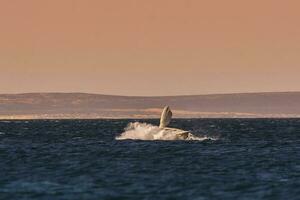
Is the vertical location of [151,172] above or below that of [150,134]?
below

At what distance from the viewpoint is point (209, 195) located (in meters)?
56.1

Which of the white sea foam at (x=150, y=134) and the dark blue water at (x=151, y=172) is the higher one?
the white sea foam at (x=150, y=134)

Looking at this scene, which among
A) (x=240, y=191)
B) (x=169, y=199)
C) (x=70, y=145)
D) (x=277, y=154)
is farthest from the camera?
(x=70, y=145)

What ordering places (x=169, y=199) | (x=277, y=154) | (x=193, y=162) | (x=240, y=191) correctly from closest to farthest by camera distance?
(x=169, y=199), (x=240, y=191), (x=193, y=162), (x=277, y=154)

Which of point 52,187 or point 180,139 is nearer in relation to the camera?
point 52,187

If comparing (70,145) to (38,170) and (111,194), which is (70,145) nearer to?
(38,170)

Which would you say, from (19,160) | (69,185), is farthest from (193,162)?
(69,185)

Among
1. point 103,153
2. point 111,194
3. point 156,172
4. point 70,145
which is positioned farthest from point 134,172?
point 70,145

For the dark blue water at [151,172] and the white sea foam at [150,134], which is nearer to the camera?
the dark blue water at [151,172]

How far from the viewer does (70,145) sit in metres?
110

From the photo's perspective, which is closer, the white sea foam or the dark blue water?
the dark blue water

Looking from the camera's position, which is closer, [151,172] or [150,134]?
[151,172]

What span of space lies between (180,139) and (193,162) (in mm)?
36252

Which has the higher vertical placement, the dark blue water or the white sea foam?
the white sea foam
